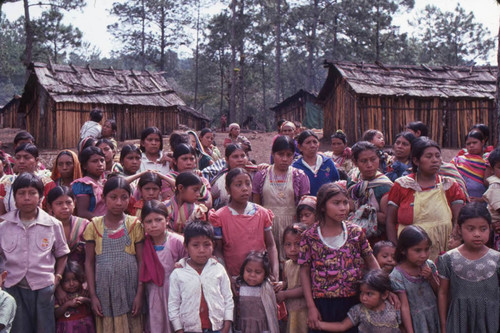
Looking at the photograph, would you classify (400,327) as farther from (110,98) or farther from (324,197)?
(110,98)

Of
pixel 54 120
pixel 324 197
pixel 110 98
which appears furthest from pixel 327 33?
pixel 324 197

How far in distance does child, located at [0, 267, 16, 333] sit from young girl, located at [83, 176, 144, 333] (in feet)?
1.63

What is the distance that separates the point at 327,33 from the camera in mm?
29547

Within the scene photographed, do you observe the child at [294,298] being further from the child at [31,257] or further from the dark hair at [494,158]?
the dark hair at [494,158]

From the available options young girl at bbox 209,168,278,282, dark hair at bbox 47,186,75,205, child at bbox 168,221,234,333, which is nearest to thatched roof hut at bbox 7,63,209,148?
dark hair at bbox 47,186,75,205

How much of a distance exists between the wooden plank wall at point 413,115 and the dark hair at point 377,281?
11922mm

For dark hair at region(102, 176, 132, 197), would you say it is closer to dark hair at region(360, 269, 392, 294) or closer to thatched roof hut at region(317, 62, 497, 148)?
dark hair at region(360, 269, 392, 294)

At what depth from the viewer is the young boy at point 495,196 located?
3.46 m

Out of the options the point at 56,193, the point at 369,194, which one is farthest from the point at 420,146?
the point at 56,193

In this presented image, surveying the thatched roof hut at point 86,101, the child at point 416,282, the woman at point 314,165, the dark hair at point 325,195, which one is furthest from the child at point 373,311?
the thatched roof hut at point 86,101

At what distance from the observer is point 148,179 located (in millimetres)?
3561

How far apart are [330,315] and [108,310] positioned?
1588mm

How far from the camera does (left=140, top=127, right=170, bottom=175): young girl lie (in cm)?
429

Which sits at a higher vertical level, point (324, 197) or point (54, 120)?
point (54, 120)
